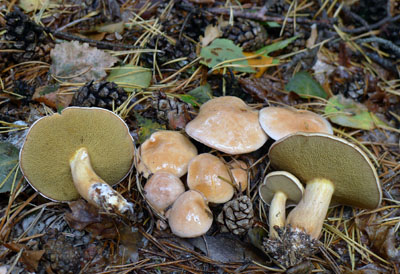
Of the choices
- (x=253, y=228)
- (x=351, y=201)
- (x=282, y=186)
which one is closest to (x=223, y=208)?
(x=253, y=228)

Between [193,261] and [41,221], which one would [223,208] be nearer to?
[193,261]

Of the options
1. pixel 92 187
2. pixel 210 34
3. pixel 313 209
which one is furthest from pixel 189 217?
pixel 210 34

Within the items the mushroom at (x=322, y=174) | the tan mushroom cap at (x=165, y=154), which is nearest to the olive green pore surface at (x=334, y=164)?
the mushroom at (x=322, y=174)

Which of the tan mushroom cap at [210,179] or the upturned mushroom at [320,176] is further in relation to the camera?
the tan mushroom cap at [210,179]

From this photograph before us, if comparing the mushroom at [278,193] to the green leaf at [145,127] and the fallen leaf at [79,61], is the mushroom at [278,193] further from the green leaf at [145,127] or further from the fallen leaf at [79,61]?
the fallen leaf at [79,61]

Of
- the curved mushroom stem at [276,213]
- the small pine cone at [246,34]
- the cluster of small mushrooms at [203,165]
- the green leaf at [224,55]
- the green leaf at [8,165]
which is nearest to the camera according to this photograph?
the cluster of small mushrooms at [203,165]

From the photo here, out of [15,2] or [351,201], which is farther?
[15,2]
